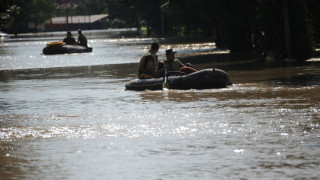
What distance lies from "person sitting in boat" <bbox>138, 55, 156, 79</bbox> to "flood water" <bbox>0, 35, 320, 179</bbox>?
0.70 metres

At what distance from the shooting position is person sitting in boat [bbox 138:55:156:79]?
24.5 metres

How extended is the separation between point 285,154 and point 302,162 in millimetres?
678

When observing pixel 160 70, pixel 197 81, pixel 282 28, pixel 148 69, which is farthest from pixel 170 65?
pixel 282 28

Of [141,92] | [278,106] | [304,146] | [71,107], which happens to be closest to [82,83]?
[141,92]

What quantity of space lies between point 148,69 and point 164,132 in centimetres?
913

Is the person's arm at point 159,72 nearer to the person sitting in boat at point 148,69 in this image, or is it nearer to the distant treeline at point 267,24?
the person sitting in boat at point 148,69

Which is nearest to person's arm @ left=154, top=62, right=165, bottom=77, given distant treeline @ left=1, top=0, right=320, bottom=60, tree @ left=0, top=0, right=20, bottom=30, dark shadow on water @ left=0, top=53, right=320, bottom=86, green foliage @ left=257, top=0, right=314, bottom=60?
dark shadow on water @ left=0, top=53, right=320, bottom=86

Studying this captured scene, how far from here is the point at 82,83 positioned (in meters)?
29.5

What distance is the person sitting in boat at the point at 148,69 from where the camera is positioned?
24516 mm

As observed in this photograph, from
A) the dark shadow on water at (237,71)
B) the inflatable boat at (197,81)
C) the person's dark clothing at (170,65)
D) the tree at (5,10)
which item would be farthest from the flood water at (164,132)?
the tree at (5,10)

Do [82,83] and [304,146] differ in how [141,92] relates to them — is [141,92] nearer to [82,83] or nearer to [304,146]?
[82,83]

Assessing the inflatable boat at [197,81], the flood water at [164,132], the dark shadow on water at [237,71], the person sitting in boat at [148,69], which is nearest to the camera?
the flood water at [164,132]

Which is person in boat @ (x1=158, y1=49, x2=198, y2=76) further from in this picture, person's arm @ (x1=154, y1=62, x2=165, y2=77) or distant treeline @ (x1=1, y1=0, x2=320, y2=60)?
distant treeline @ (x1=1, y1=0, x2=320, y2=60)

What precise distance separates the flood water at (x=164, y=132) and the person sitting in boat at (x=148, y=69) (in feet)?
2.31
